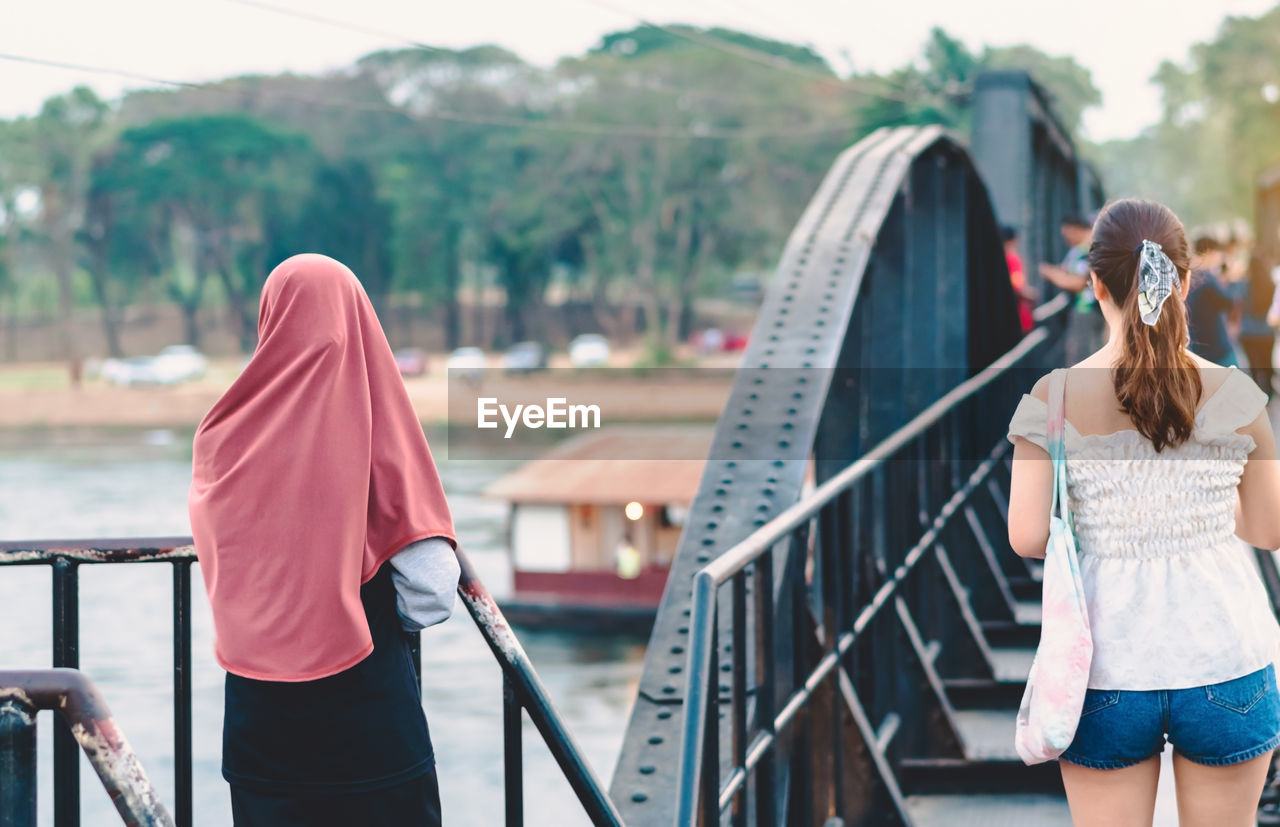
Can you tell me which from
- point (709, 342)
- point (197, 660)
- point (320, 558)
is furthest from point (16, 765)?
A: point (709, 342)

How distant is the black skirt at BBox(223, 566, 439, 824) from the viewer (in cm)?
232

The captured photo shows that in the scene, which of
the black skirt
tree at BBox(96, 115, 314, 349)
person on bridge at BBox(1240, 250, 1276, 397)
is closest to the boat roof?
person on bridge at BBox(1240, 250, 1276, 397)

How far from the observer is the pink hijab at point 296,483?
224 cm

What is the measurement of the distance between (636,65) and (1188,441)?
4813 cm

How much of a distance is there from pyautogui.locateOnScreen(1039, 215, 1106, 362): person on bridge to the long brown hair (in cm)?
311

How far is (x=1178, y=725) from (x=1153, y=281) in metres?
0.72

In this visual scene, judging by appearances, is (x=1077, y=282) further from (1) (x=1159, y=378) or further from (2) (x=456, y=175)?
(2) (x=456, y=175)

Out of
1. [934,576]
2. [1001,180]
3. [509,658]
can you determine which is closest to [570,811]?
[1001,180]

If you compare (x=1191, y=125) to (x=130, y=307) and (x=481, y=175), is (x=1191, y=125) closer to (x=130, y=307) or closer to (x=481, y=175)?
(x=481, y=175)

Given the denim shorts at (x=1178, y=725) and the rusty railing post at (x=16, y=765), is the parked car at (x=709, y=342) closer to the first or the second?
the denim shorts at (x=1178, y=725)

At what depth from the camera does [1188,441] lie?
2.41m

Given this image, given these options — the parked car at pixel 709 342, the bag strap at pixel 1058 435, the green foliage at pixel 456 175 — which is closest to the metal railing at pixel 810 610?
the bag strap at pixel 1058 435

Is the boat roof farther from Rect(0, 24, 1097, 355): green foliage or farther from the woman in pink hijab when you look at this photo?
the woman in pink hijab

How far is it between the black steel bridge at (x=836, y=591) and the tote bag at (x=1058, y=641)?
59cm
